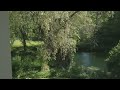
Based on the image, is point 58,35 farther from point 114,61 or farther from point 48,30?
point 114,61

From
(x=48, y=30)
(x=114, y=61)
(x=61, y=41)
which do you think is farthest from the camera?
(x=114, y=61)

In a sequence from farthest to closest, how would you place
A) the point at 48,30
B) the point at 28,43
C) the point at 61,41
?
1. the point at 28,43
2. the point at 61,41
3. the point at 48,30

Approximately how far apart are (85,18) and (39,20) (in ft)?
4.08

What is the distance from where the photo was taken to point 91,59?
7.34 m

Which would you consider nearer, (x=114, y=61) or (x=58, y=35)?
(x=58, y=35)

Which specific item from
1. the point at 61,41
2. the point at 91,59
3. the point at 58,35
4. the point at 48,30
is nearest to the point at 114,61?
the point at 91,59

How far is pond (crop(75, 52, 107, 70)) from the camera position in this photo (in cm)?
734

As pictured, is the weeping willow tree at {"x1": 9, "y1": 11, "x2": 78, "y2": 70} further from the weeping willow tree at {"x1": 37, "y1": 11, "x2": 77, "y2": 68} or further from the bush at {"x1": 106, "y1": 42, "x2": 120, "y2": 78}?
the bush at {"x1": 106, "y1": 42, "x2": 120, "y2": 78}

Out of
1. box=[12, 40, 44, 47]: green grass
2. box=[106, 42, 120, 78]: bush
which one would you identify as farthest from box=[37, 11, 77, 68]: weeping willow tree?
box=[106, 42, 120, 78]: bush

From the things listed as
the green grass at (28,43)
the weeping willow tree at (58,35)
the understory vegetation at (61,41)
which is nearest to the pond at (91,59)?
the understory vegetation at (61,41)

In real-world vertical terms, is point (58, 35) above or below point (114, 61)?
above

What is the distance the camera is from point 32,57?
7.68 meters

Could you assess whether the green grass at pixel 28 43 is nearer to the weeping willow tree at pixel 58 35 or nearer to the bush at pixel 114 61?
the weeping willow tree at pixel 58 35
